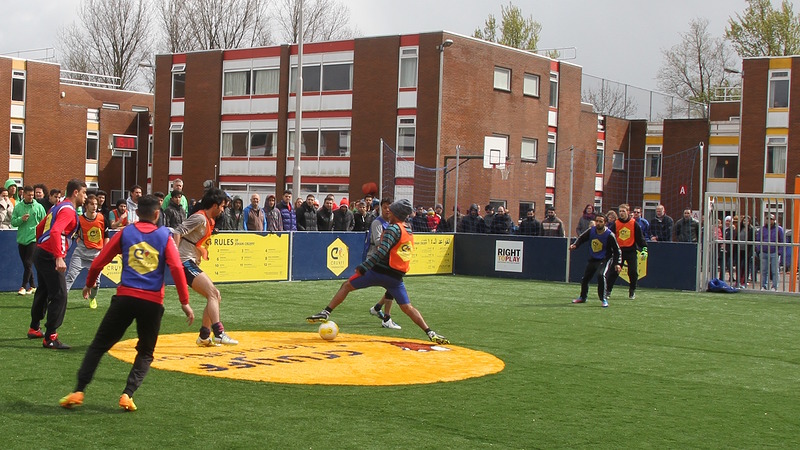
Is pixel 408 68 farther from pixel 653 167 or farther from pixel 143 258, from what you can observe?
pixel 143 258

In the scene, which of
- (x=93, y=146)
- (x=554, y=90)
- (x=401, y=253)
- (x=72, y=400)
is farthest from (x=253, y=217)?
(x=93, y=146)

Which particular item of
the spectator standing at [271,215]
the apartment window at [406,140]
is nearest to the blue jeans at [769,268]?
the spectator standing at [271,215]

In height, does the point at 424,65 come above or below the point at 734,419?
above

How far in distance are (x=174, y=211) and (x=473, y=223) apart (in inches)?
427

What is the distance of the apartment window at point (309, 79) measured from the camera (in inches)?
1620

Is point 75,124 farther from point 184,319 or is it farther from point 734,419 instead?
point 734,419

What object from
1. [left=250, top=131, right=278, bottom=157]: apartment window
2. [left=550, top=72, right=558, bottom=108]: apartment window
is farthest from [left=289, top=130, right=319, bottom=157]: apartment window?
[left=550, top=72, right=558, bottom=108]: apartment window

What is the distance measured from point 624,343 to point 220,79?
34.0 meters

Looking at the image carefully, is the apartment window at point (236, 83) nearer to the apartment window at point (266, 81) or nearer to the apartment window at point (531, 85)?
the apartment window at point (266, 81)

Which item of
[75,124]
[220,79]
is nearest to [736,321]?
[220,79]

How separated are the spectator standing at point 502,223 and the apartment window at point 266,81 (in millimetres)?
18060

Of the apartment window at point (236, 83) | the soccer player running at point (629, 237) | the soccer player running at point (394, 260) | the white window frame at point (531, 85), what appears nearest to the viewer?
the soccer player running at point (394, 260)

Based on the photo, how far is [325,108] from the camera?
4091 centimetres

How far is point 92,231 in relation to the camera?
1534 cm
